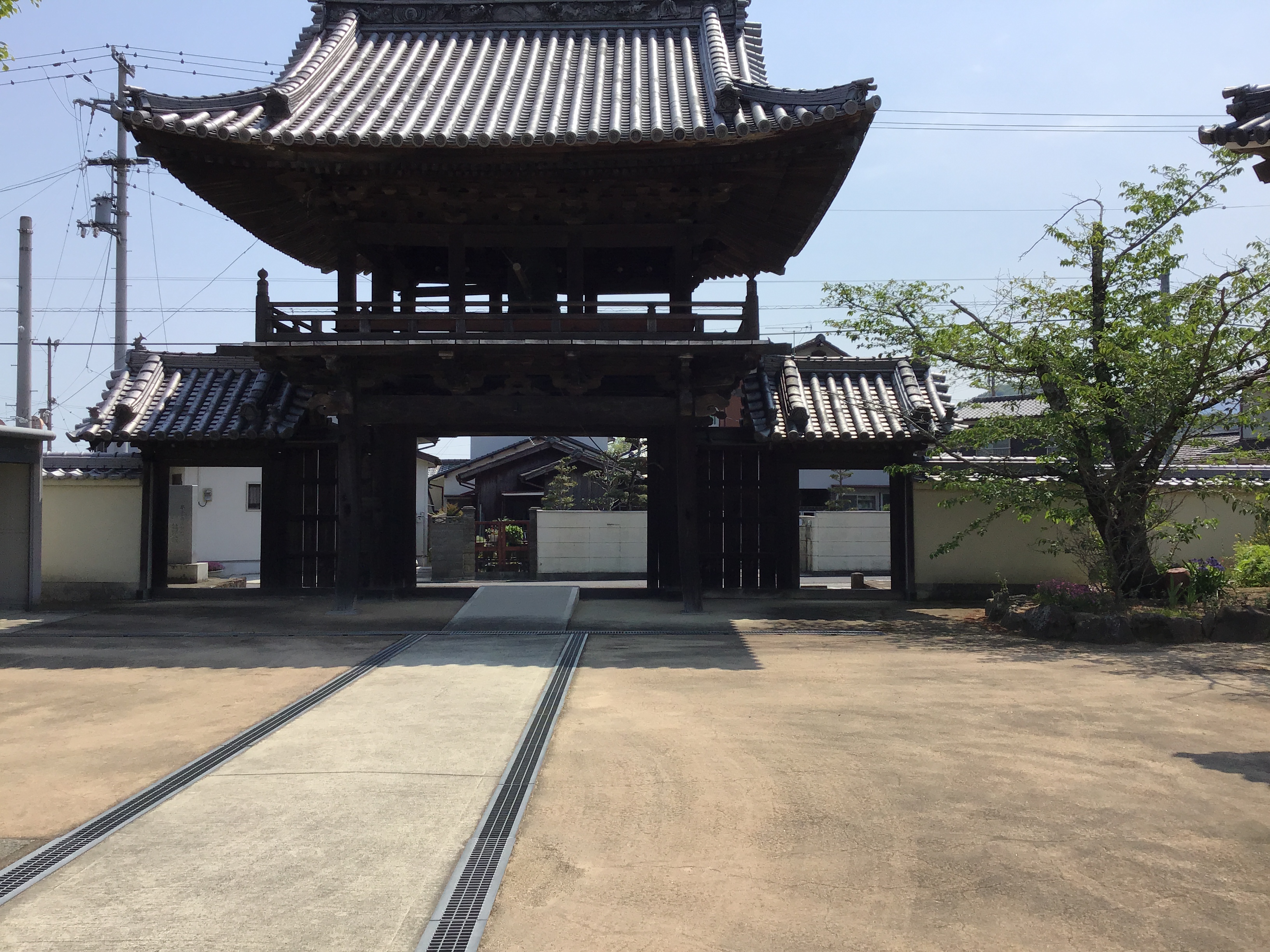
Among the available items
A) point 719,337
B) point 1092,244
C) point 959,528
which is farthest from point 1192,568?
point 719,337

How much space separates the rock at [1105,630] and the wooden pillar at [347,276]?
9748mm

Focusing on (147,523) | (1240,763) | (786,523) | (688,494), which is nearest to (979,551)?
(786,523)

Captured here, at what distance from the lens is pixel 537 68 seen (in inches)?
562

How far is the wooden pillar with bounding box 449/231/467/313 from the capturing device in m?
12.2

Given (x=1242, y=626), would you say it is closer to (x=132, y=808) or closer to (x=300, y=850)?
(x=300, y=850)

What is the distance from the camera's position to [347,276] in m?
12.3

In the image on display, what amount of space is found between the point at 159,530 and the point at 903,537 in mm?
12313

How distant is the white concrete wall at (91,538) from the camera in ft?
49.6

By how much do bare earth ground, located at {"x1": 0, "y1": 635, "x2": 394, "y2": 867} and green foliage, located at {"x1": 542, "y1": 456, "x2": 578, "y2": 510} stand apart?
1554 cm

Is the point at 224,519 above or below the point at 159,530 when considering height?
above

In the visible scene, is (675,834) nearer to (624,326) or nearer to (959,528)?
(624,326)

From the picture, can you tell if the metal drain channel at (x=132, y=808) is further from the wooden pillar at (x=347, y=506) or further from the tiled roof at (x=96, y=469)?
the tiled roof at (x=96, y=469)

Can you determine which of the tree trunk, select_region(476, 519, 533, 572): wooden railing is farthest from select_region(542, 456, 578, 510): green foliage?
the tree trunk

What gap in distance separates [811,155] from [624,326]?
9.71ft
